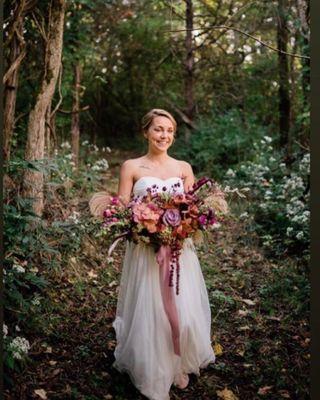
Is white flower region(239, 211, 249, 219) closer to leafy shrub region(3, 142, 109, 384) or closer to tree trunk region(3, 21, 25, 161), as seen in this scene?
leafy shrub region(3, 142, 109, 384)

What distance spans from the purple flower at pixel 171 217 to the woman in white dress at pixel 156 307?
0.18 m

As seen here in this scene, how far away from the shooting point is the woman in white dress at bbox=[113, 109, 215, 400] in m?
3.13

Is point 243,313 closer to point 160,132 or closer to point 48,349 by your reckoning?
point 48,349

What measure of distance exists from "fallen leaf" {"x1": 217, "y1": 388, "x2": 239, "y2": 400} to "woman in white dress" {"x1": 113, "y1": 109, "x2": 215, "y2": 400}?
0.60 feet

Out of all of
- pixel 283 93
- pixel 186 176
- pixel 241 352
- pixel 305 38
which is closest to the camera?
pixel 186 176

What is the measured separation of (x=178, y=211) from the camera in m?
2.97

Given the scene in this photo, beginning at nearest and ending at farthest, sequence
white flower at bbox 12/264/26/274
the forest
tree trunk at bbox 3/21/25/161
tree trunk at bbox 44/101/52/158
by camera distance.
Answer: white flower at bbox 12/264/26/274, the forest, tree trunk at bbox 3/21/25/161, tree trunk at bbox 44/101/52/158

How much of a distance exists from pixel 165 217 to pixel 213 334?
5.15ft

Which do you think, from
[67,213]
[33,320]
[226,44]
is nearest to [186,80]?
[226,44]

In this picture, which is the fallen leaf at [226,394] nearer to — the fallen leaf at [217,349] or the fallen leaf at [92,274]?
the fallen leaf at [217,349]

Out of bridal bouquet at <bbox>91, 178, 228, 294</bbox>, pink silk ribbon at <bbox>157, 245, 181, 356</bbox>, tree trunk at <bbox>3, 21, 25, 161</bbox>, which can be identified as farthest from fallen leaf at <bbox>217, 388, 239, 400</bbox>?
tree trunk at <bbox>3, 21, 25, 161</bbox>

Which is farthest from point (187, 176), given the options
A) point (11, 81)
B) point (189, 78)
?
point (189, 78)

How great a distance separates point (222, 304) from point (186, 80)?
18.8ft

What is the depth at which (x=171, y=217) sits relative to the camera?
115 inches
